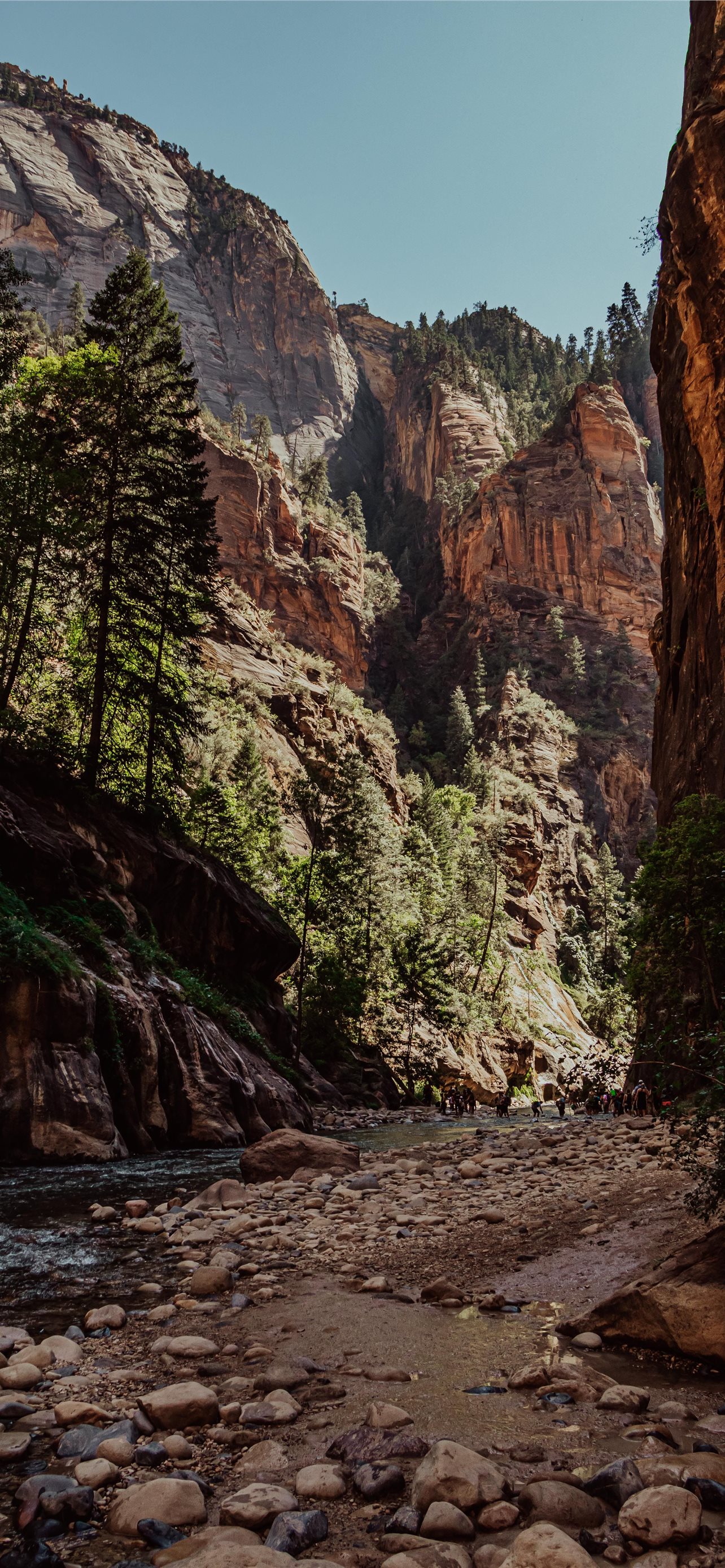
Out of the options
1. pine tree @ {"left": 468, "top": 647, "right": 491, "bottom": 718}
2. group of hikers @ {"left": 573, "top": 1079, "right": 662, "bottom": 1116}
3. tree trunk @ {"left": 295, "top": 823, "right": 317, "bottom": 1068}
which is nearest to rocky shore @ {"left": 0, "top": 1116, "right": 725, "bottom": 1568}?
group of hikers @ {"left": 573, "top": 1079, "right": 662, "bottom": 1116}

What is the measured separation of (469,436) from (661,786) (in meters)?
109

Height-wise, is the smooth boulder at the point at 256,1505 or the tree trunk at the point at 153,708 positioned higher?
the tree trunk at the point at 153,708

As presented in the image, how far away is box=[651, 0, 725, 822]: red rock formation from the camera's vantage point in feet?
63.7

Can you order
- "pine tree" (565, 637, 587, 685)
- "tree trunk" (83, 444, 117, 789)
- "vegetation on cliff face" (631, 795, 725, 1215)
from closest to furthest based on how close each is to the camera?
"vegetation on cliff face" (631, 795, 725, 1215), "tree trunk" (83, 444, 117, 789), "pine tree" (565, 637, 587, 685)

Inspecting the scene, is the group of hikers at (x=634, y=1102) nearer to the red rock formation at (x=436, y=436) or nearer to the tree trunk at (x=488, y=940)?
the tree trunk at (x=488, y=940)

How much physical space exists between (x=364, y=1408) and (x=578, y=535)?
11367 centimetres

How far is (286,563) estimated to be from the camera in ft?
286

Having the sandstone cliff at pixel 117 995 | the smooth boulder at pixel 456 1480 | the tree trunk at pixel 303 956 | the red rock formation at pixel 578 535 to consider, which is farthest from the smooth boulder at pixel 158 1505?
the red rock formation at pixel 578 535

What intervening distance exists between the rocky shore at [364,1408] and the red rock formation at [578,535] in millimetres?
105726

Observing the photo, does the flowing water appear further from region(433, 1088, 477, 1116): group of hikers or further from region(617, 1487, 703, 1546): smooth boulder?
region(433, 1088, 477, 1116): group of hikers

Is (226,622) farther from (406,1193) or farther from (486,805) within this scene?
(486,805)

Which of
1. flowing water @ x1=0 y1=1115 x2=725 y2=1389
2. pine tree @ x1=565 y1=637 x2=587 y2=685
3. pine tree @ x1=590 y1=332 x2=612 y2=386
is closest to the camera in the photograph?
flowing water @ x1=0 y1=1115 x2=725 y2=1389

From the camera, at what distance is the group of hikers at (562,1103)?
86.7ft

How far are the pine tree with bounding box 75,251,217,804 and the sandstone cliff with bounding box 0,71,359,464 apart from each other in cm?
9835
